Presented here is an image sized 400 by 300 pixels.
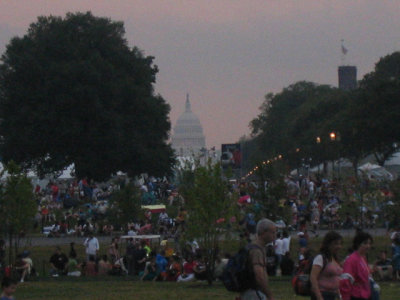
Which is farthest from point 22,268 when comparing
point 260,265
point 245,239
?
point 260,265

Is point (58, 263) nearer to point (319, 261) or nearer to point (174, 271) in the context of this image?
point (174, 271)

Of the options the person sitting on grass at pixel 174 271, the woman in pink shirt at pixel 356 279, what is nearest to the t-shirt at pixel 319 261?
the woman in pink shirt at pixel 356 279

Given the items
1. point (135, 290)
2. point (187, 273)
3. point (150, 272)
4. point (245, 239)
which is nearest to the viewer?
point (135, 290)

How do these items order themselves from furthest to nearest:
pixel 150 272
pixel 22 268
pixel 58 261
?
pixel 58 261 < pixel 150 272 < pixel 22 268

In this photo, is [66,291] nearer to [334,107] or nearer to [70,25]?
[70,25]

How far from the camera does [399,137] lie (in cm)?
8438

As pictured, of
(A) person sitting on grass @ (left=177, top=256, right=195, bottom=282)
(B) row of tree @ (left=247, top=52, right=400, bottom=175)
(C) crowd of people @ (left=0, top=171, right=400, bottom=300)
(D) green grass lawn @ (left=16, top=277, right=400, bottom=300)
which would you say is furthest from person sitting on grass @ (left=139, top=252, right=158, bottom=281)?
(B) row of tree @ (left=247, top=52, right=400, bottom=175)

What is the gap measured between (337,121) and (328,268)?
90390 mm

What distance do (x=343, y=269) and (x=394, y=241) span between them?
18256 mm

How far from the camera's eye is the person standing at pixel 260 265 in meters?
10.9

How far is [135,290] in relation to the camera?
86.1 ft

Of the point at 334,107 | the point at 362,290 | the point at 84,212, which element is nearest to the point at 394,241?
the point at 362,290

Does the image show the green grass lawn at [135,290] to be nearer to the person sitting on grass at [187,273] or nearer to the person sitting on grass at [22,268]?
the person sitting on grass at [22,268]

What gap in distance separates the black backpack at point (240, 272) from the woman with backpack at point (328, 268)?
1.47m
